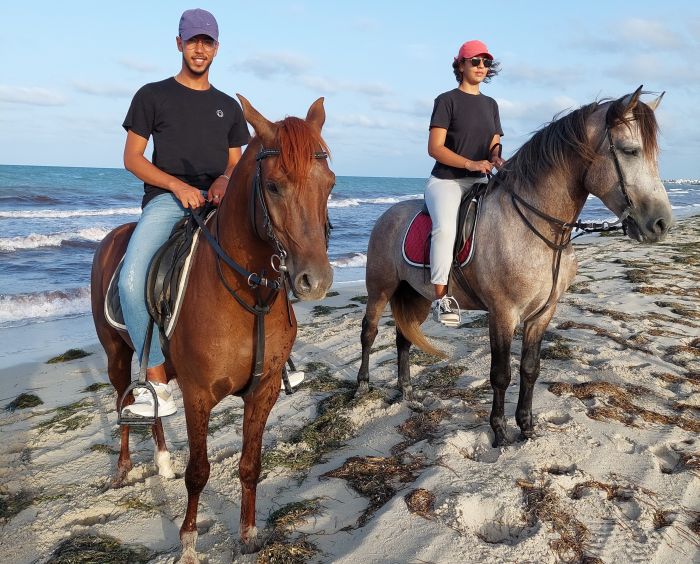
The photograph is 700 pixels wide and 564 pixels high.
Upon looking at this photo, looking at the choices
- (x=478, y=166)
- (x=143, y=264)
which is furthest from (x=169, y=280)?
(x=478, y=166)

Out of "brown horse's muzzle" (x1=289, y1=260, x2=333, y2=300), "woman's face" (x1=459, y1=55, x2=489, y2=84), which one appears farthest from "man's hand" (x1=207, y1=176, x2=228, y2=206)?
"woman's face" (x1=459, y1=55, x2=489, y2=84)

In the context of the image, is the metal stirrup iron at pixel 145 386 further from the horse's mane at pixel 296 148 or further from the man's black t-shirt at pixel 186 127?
the horse's mane at pixel 296 148

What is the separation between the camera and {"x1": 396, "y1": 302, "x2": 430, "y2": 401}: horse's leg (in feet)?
17.5

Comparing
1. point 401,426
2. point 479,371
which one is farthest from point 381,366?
point 401,426

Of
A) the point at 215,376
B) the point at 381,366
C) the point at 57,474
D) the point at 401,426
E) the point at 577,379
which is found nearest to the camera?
the point at 215,376

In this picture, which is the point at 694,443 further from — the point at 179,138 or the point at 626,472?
the point at 179,138

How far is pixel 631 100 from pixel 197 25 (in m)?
2.80

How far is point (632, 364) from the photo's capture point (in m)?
5.55

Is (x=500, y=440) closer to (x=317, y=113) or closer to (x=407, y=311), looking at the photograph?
(x=407, y=311)

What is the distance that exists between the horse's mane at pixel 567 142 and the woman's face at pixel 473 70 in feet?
3.05

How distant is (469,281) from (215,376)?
2461 mm

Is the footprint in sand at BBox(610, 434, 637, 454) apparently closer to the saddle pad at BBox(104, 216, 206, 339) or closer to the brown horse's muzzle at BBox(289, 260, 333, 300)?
the brown horse's muzzle at BBox(289, 260, 333, 300)

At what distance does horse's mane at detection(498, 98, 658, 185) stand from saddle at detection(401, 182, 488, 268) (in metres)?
0.31

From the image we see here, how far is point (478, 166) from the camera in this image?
4723 mm
